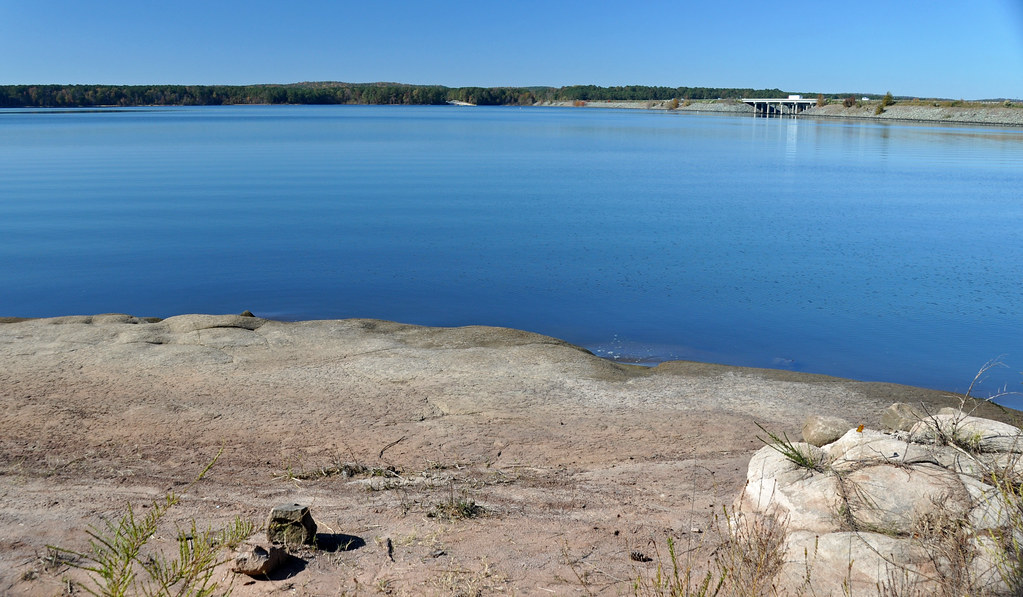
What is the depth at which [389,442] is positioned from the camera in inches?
261

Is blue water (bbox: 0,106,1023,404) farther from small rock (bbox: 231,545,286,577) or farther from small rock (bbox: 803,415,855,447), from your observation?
small rock (bbox: 231,545,286,577)

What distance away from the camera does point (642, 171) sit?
32.0 meters

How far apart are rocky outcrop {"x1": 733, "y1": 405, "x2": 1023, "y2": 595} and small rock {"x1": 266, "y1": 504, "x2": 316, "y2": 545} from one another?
2501mm

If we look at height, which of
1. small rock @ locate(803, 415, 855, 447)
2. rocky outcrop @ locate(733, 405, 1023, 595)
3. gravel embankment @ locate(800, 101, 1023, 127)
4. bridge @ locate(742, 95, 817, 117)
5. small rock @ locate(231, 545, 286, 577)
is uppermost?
bridge @ locate(742, 95, 817, 117)

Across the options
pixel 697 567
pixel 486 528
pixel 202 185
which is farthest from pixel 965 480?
pixel 202 185

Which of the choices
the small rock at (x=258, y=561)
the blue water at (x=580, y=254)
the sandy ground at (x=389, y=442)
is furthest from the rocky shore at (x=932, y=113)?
the small rock at (x=258, y=561)

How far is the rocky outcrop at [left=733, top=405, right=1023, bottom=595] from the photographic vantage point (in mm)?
3637

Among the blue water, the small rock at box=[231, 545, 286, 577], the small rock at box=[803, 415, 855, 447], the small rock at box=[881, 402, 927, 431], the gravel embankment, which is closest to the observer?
the small rock at box=[231, 545, 286, 577]

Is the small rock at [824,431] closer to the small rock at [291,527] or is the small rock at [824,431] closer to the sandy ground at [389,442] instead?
the sandy ground at [389,442]

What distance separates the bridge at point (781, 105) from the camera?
124m

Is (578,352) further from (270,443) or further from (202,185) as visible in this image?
(202,185)

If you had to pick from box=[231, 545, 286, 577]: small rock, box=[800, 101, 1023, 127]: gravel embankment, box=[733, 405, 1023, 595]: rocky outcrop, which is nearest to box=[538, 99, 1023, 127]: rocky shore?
box=[800, 101, 1023, 127]: gravel embankment

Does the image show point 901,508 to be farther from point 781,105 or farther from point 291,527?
point 781,105

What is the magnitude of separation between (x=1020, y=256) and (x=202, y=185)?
22.9 m
